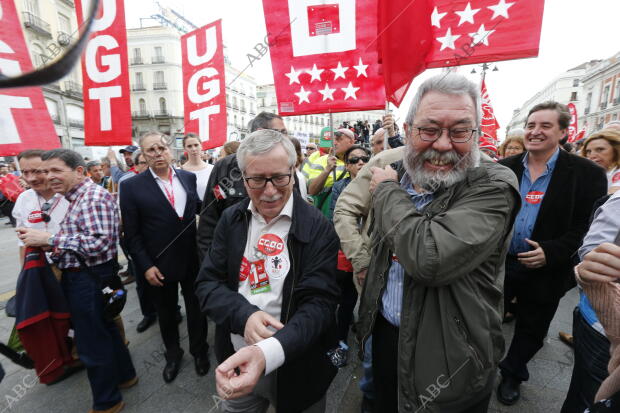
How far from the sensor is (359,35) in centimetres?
279

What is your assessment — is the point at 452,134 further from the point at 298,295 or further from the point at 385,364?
the point at 385,364

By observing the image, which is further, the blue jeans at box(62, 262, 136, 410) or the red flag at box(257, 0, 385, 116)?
the red flag at box(257, 0, 385, 116)

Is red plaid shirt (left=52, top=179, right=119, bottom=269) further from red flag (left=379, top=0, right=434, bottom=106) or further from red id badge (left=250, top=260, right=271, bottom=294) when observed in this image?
red flag (left=379, top=0, right=434, bottom=106)

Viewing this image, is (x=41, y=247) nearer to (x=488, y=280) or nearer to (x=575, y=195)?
(x=488, y=280)

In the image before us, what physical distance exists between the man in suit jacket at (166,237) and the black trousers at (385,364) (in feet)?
5.81

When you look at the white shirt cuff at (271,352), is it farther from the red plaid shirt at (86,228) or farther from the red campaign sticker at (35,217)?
the red campaign sticker at (35,217)

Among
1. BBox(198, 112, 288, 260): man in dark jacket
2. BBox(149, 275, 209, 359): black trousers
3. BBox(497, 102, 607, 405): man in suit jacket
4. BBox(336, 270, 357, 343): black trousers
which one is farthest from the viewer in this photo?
BBox(336, 270, 357, 343): black trousers

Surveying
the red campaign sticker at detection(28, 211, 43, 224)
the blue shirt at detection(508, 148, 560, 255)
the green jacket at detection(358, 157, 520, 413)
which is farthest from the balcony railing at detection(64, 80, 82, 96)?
the blue shirt at detection(508, 148, 560, 255)

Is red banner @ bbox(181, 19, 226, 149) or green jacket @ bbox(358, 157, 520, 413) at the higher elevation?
red banner @ bbox(181, 19, 226, 149)

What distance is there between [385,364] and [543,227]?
159 centimetres

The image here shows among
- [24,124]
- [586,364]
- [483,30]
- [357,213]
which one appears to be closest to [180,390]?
[357,213]

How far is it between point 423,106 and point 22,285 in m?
2.86

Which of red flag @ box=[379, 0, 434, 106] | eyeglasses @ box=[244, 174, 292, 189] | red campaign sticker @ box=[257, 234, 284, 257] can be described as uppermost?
red flag @ box=[379, 0, 434, 106]

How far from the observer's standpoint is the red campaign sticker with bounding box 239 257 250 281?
57.9 inches
